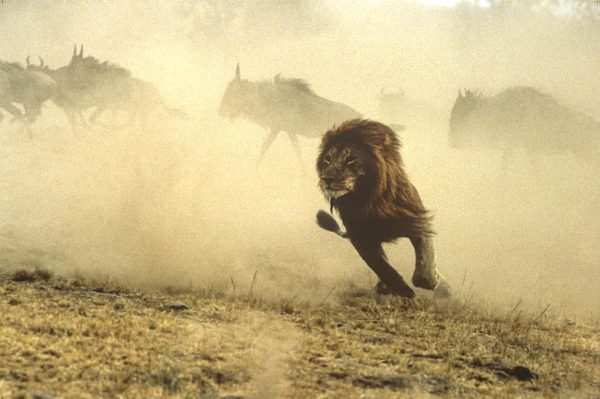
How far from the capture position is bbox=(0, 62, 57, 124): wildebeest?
27.6 meters

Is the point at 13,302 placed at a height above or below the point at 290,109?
below

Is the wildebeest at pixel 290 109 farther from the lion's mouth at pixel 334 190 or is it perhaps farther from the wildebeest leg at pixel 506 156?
the lion's mouth at pixel 334 190

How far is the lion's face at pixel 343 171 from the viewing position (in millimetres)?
13852

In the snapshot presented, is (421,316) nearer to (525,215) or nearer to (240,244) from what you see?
(240,244)

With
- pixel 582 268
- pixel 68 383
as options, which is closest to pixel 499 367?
pixel 68 383

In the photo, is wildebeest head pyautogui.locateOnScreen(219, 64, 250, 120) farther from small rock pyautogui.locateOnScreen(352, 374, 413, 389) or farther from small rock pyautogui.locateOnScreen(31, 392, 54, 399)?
small rock pyautogui.locateOnScreen(31, 392, 54, 399)

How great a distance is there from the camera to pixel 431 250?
1396 centimetres

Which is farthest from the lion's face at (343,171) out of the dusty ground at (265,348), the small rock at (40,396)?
the small rock at (40,396)

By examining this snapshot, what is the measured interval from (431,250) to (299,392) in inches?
257

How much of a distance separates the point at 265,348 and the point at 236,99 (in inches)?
604

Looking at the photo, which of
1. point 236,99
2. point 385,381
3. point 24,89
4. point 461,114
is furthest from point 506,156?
point 24,89

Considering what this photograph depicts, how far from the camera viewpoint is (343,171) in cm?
1393

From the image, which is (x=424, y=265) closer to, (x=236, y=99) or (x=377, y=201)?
(x=377, y=201)

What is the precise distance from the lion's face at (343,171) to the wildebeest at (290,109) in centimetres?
871
